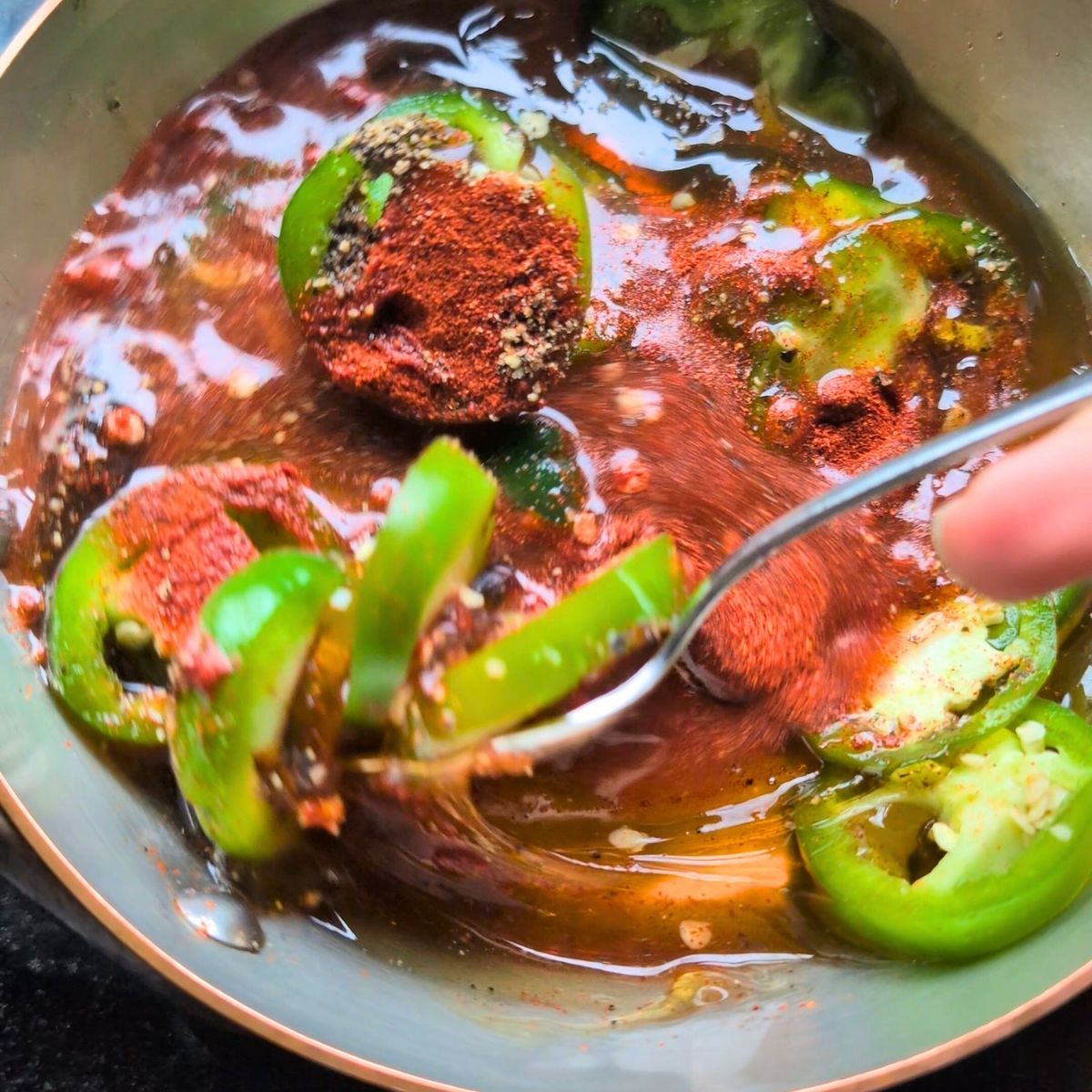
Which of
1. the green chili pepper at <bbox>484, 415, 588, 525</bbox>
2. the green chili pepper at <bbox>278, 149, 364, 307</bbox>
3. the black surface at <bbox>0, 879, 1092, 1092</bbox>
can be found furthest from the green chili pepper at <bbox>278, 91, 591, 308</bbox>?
the black surface at <bbox>0, 879, 1092, 1092</bbox>

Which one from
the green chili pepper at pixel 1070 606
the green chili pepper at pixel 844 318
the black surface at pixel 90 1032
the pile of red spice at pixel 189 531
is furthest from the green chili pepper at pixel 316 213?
the green chili pepper at pixel 1070 606

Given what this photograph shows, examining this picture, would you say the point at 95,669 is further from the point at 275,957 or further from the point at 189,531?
the point at 275,957

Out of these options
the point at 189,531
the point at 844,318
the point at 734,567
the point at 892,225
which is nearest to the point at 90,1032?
the point at 189,531

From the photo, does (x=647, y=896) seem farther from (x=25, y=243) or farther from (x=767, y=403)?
(x=25, y=243)

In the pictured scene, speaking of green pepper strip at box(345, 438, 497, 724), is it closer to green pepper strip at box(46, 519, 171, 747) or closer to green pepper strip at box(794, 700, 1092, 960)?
green pepper strip at box(46, 519, 171, 747)

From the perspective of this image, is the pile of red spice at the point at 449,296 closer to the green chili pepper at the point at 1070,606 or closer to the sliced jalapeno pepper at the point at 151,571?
the sliced jalapeno pepper at the point at 151,571

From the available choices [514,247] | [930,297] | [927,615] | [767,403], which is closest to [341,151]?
[514,247]
